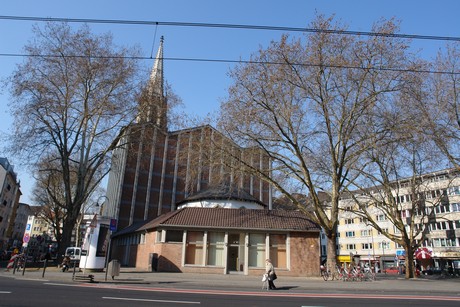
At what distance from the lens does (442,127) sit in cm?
2491

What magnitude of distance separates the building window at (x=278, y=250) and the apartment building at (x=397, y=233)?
2194cm

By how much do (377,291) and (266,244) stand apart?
35.8 ft

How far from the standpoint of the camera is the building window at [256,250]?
2578 cm

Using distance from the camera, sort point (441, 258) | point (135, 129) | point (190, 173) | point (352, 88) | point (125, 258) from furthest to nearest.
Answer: point (441, 258) → point (125, 258) → point (135, 129) → point (190, 173) → point (352, 88)

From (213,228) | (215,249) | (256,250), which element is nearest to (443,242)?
(256,250)

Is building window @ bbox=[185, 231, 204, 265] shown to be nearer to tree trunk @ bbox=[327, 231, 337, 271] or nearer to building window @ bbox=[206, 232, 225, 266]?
building window @ bbox=[206, 232, 225, 266]

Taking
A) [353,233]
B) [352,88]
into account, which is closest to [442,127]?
[352,88]

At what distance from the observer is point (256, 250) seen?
26031 millimetres

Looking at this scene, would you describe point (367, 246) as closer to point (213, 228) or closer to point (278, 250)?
point (278, 250)

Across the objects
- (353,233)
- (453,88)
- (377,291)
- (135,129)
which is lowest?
(377,291)

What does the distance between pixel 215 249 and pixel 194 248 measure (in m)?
1.61

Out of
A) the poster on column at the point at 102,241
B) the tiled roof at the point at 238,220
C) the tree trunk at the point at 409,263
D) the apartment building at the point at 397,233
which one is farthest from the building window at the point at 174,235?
the apartment building at the point at 397,233

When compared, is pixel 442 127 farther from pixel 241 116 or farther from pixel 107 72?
pixel 107 72

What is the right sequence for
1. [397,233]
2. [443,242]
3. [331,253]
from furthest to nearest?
[397,233] < [443,242] < [331,253]
